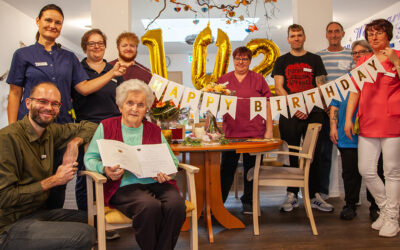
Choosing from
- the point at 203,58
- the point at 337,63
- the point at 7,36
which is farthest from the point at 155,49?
the point at 7,36

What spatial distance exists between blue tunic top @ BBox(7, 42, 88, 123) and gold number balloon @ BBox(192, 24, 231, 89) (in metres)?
1.70

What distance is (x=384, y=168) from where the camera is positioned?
2.49 m

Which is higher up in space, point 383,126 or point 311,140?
point 383,126

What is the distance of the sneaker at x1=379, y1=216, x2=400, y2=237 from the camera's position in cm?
244

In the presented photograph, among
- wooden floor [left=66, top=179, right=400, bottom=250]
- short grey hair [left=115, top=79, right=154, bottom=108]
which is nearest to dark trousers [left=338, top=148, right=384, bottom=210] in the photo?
wooden floor [left=66, top=179, right=400, bottom=250]

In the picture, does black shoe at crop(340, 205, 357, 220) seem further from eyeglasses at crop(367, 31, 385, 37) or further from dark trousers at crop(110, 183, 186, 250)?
dark trousers at crop(110, 183, 186, 250)

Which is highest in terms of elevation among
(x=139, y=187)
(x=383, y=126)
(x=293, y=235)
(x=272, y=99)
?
(x=272, y=99)

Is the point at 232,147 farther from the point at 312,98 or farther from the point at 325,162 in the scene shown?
the point at 325,162

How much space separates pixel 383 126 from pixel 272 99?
2.86 ft

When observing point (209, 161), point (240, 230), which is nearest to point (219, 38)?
point (209, 161)

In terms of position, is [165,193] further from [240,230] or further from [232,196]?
[232,196]

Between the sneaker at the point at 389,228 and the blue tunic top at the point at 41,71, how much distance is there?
238cm

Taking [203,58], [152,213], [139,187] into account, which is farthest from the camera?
[203,58]

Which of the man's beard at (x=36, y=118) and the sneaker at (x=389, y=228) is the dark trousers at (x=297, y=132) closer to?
the sneaker at (x=389, y=228)
